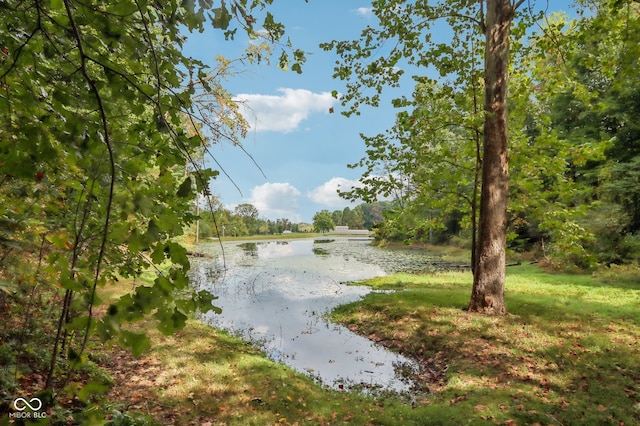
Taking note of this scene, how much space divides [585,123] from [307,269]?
67.6ft

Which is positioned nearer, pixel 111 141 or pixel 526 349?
pixel 111 141

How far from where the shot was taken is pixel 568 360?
6.11 m

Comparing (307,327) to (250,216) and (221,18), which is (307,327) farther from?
(250,216)

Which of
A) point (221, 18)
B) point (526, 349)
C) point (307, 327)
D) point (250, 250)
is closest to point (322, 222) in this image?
point (250, 250)

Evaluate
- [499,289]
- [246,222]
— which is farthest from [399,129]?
[246,222]

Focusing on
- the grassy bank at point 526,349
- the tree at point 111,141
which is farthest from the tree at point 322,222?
the tree at point 111,141

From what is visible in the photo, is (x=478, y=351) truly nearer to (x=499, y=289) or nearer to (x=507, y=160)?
(x=499, y=289)

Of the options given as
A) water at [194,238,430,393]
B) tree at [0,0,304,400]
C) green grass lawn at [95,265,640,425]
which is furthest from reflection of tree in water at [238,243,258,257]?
tree at [0,0,304,400]

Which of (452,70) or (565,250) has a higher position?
(452,70)

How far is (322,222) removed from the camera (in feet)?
392

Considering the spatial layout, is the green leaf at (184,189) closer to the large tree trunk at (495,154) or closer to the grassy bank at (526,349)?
the grassy bank at (526,349)

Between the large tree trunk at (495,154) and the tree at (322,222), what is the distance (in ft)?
363

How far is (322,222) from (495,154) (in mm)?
111777

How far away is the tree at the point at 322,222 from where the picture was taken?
11906 cm
